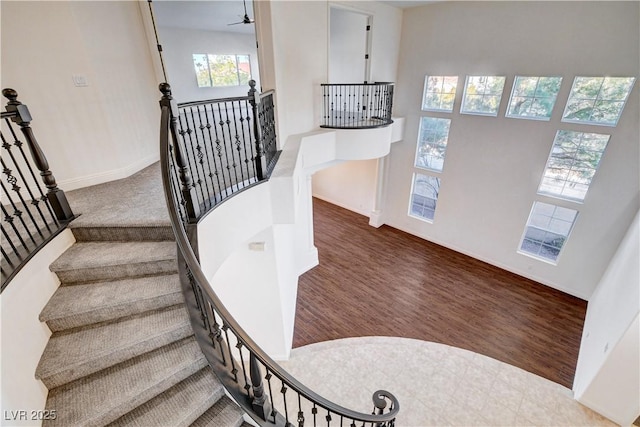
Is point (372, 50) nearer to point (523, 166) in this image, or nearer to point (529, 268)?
point (523, 166)

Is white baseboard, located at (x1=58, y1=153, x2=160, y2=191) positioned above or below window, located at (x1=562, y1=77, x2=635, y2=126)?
below

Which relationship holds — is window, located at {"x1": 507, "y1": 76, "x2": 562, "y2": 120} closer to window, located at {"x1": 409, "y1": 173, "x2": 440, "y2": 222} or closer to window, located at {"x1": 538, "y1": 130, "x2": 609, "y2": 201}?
window, located at {"x1": 538, "y1": 130, "x2": 609, "y2": 201}

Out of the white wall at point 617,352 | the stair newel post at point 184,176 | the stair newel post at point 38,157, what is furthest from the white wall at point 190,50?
the white wall at point 617,352

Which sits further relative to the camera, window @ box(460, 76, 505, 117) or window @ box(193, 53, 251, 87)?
window @ box(193, 53, 251, 87)

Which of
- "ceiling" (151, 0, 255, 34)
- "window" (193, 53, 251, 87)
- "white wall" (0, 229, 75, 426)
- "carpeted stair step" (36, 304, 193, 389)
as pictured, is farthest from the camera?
"window" (193, 53, 251, 87)

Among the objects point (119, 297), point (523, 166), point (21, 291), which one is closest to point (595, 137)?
point (523, 166)

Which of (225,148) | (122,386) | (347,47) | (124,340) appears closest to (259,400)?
(122,386)

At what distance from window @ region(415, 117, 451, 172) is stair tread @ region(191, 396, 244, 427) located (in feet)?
22.0

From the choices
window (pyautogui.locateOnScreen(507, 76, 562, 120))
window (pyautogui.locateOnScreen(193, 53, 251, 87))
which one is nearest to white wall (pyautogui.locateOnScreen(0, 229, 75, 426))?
window (pyautogui.locateOnScreen(507, 76, 562, 120))

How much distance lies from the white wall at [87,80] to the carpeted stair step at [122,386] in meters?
2.48

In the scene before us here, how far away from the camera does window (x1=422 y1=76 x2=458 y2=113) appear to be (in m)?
6.35

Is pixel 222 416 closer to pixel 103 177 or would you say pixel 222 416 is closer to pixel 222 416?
pixel 222 416

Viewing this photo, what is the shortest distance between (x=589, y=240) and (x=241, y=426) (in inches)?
261

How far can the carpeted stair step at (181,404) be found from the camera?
172cm
